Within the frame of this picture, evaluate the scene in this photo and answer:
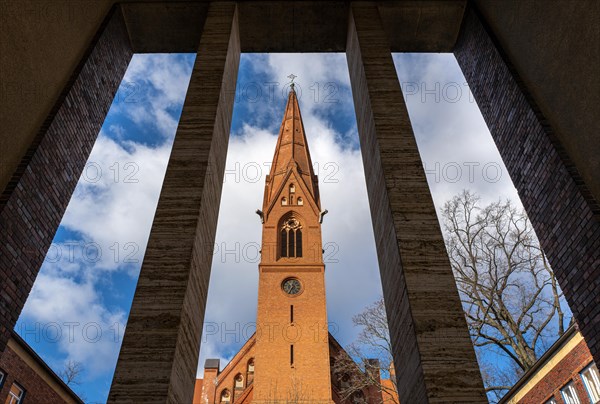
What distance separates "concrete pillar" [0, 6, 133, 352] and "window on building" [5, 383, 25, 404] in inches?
474

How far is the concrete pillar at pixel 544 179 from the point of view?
16.3 feet

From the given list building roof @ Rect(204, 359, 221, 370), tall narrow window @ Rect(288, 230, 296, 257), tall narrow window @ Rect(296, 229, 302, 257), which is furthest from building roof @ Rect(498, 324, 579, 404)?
building roof @ Rect(204, 359, 221, 370)

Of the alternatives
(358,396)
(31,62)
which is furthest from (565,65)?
(358,396)

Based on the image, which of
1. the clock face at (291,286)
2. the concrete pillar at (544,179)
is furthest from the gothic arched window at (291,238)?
the concrete pillar at (544,179)

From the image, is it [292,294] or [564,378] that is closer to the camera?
[564,378]

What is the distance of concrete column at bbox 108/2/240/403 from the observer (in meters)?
3.97

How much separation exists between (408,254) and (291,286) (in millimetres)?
31434

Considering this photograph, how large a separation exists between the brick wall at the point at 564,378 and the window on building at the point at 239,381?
2179 centimetres

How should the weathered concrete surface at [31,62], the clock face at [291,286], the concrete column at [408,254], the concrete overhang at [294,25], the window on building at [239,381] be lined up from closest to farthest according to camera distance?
the concrete column at [408,254] → the weathered concrete surface at [31,62] → the concrete overhang at [294,25] → the window on building at [239,381] → the clock face at [291,286]

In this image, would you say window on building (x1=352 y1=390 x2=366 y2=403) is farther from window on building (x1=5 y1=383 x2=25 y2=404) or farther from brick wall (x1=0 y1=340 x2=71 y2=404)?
window on building (x1=5 y1=383 x2=25 y2=404)

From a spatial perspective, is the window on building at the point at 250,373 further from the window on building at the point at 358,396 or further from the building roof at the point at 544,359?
the building roof at the point at 544,359

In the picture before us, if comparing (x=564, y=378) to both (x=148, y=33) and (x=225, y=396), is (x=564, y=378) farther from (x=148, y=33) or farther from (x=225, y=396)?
(x=225, y=396)

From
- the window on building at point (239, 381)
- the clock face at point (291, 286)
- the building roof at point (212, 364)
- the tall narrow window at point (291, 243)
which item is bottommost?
the window on building at point (239, 381)

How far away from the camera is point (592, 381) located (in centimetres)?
1420
